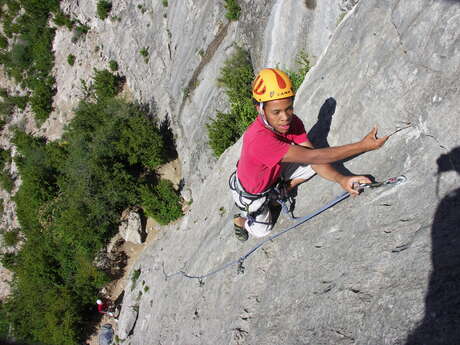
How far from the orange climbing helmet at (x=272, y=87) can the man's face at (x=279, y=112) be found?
0.06 meters

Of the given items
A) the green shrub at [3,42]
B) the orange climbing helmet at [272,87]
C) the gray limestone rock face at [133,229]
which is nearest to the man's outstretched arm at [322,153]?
the orange climbing helmet at [272,87]

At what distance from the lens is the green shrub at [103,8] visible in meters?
20.6

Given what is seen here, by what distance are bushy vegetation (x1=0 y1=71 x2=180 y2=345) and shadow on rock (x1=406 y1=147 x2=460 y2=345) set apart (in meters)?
12.7

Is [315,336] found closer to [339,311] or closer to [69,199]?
[339,311]

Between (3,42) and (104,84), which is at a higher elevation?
(3,42)

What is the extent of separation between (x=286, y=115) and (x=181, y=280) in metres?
6.01

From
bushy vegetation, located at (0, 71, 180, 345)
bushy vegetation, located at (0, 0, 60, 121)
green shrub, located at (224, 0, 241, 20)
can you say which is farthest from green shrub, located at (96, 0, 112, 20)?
green shrub, located at (224, 0, 241, 20)

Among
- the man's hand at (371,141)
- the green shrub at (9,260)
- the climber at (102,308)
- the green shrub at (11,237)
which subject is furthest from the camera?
the green shrub at (11,237)

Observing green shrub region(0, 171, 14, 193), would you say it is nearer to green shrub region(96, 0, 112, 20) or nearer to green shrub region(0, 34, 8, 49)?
green shrub region(0, 34, 8, 49)

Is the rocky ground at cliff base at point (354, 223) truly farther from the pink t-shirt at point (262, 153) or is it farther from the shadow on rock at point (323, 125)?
the pink t-shirt at point (262, 153)

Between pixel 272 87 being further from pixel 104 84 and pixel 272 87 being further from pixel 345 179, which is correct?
pixel 104 84

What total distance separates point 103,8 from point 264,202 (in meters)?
21.6

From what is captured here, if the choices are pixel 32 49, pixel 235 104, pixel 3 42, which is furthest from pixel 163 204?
pixel 3 42

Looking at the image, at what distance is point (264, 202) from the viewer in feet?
15.3
